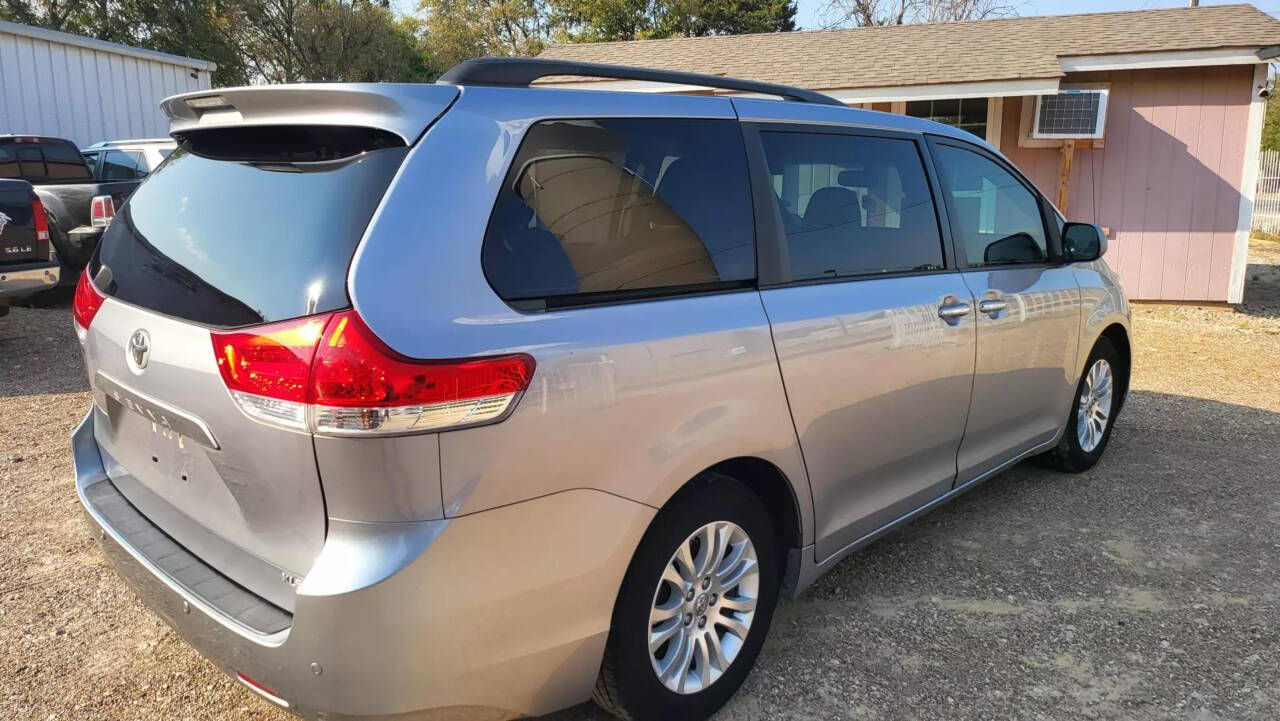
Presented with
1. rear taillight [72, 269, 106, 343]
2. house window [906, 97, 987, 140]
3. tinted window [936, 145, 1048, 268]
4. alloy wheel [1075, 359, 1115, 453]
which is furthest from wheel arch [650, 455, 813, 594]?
house window [906, 97, 987, 140]

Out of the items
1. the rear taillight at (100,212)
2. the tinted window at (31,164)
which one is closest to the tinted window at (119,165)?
the tinted window at (31,164)

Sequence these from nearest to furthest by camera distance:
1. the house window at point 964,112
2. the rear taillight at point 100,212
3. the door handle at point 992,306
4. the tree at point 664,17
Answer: the door handle at point 992,306, the rear taillight at point 100,212, the house window at point 964,112, the tree at point 664,17

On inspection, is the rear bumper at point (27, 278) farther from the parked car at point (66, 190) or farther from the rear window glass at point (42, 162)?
the rear window glass at point (42, 162)

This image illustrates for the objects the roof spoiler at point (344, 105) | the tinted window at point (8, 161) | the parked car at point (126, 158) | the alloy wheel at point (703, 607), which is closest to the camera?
the roof spoiler at point (344, 105)

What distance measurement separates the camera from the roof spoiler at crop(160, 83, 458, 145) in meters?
1.96

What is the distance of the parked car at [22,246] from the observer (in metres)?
6.50

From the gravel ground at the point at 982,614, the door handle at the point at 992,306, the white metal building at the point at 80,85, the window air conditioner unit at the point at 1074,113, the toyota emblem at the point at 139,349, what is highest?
the white metal building at the point at 80,85

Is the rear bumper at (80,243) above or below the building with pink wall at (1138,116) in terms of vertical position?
below

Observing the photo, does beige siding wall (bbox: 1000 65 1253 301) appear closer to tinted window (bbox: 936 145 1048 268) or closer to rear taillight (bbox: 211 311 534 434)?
tinted window (bbox: 936 145 1048 268)

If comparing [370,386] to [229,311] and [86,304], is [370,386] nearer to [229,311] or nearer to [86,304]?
[229,311]

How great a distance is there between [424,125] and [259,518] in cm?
95

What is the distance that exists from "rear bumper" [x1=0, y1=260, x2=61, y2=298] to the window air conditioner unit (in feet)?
34.6

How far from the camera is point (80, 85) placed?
13484mm

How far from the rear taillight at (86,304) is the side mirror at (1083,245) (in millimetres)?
3916
